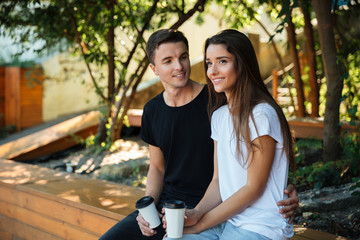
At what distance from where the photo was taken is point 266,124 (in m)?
1.69

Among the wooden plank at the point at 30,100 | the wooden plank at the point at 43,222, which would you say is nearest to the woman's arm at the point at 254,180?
the wooden plank at the point at 43,222

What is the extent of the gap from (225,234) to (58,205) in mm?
1666

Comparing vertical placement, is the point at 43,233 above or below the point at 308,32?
below

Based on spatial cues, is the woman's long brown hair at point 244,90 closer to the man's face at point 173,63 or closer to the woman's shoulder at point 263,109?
the woman's shoulder at point 263,109

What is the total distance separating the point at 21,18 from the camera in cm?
536

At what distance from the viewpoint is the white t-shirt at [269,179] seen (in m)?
1.70

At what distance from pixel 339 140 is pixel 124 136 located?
10.7ft

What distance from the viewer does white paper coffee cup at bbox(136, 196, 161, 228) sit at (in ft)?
6.17

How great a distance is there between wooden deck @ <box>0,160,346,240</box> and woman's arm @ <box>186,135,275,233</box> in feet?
2.29

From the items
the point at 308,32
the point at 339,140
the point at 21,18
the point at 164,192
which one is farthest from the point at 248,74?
the point at 21,18

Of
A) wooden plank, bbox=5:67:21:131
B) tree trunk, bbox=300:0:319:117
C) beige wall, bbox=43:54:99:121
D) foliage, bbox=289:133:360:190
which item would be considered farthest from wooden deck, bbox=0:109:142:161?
foliage, bbox=289:133:360:190

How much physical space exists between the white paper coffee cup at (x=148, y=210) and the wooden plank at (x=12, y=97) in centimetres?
686

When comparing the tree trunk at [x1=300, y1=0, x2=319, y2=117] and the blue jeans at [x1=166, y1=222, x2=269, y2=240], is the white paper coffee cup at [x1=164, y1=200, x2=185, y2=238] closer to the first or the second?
the blue jeans at [x1=166, y1=222, x2=269, y2=240]

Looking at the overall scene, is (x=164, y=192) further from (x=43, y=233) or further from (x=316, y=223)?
(x=43, y=233)
